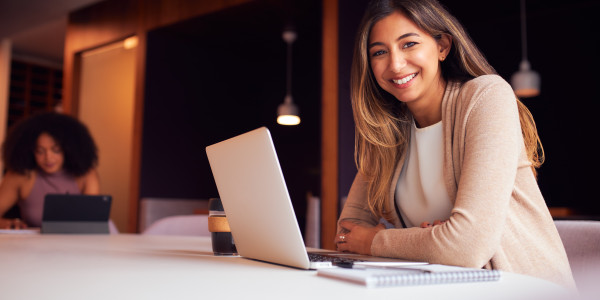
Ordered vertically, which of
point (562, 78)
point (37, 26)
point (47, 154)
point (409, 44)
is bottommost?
point (47, 154)

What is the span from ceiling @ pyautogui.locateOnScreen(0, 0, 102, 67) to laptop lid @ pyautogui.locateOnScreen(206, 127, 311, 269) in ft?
19.7

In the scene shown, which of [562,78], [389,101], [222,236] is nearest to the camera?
[222,236]

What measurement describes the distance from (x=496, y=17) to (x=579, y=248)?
5.05m

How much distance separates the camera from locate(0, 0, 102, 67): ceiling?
262 inches

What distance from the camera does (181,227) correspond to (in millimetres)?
2566

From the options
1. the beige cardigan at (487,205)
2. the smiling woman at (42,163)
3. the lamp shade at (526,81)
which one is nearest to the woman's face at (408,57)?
the beige cardigan at (487,205)

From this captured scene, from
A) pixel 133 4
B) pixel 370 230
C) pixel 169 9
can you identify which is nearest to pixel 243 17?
pixel 169 9

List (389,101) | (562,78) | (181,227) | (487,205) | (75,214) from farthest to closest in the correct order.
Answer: (562,78) < (181,227) < (75,214) < (389,101) < (487,205)

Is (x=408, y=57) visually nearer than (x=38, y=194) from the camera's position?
Yes

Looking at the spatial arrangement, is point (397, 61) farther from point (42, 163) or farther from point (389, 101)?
point (42, 163)

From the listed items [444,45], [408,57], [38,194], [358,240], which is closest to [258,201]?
[358,240]

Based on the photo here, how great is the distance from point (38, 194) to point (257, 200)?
281 cm

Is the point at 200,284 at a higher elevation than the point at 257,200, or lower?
lower

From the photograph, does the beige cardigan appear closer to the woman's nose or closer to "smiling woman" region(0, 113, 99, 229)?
the woman's nose
